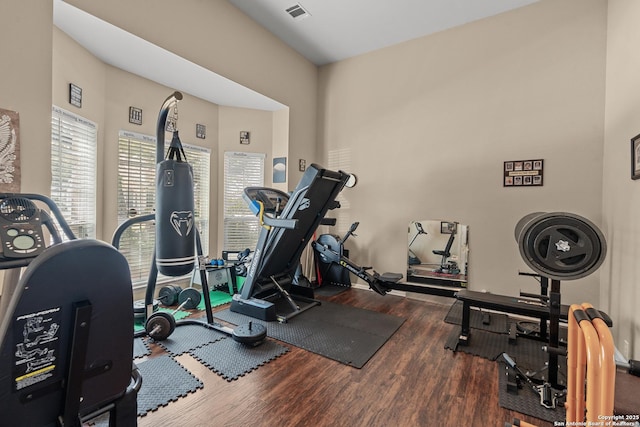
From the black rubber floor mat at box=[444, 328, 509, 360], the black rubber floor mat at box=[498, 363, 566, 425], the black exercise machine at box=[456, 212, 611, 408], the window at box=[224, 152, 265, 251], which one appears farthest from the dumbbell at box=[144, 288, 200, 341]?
the black exercise machine at box=[456, 212, 611, 408]

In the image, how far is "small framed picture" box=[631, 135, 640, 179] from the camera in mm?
2414

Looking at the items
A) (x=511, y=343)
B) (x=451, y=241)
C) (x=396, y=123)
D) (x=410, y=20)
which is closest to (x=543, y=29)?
(x=410, y=20)

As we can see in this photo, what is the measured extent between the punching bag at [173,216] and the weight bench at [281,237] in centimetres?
88

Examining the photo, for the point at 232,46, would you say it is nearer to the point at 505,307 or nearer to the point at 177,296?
the point at 177,296

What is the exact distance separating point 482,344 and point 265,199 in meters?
2.89

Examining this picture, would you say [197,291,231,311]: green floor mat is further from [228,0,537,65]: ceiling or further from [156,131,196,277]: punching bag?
[228,0,537,65]: ceiling

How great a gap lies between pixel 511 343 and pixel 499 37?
12.4 ft

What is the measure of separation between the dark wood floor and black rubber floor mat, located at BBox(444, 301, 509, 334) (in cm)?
82

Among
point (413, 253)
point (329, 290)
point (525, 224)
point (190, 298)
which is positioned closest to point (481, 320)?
point (413, 253)

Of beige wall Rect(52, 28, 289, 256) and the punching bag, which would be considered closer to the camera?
the punching bag

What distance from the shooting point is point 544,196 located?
11.9 ft

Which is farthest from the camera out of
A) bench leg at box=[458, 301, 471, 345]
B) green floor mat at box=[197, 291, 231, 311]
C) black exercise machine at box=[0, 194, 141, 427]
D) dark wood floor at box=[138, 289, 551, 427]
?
green floor mat at box=[197, 291, 231, 311]

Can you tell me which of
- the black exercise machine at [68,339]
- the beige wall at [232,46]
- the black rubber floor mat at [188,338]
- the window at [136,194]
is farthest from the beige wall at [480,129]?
the black exercise machine at [68,339]

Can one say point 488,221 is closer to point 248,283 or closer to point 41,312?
point 248,283
